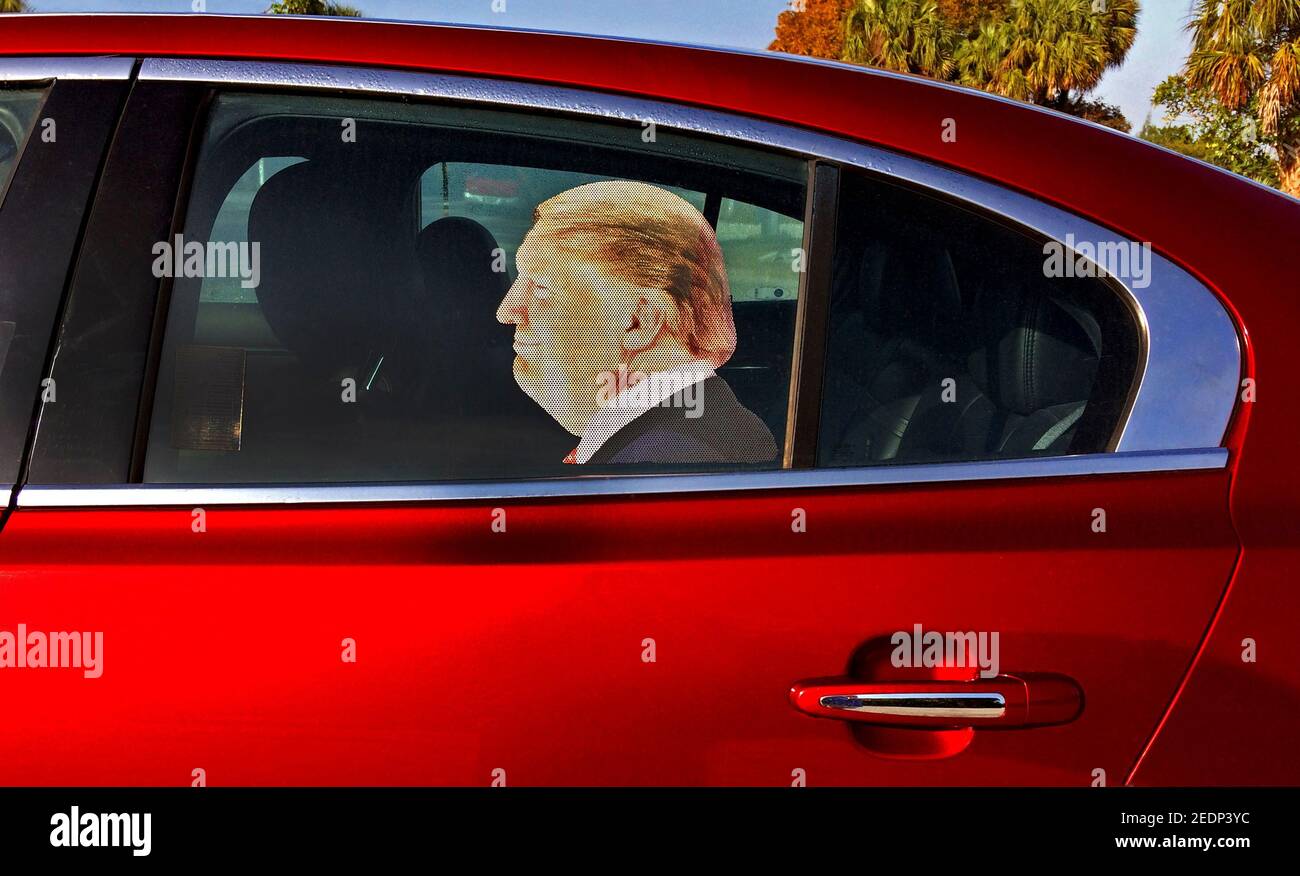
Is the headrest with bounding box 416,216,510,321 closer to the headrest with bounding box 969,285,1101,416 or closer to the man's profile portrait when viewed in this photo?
the man's profile portrait

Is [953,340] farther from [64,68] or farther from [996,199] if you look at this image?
[64,68]

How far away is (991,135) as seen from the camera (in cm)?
157

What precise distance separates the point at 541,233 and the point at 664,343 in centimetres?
22

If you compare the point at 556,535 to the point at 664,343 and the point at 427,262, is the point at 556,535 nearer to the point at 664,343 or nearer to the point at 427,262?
the point at 664,343

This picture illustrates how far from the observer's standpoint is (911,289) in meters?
1.56

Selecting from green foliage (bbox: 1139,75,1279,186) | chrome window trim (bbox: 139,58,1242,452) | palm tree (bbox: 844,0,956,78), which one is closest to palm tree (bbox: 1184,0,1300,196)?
green foliage (bbox: 1139,75,1279,186)

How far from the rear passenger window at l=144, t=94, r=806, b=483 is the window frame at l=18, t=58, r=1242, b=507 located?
0.02m

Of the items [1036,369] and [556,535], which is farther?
[1036,369]

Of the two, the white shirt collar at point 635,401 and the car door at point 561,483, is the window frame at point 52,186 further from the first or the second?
the white shirt collar at point 635,401

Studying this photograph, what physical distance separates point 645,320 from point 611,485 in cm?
25

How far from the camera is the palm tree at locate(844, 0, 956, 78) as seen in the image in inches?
1337
